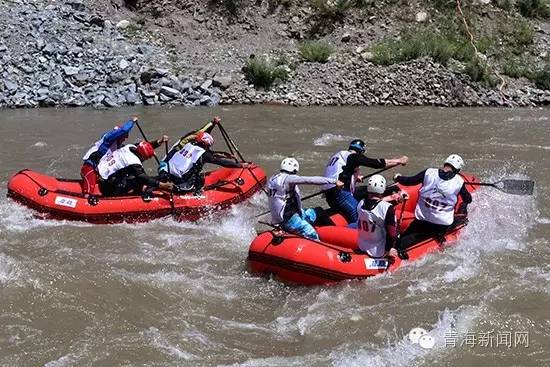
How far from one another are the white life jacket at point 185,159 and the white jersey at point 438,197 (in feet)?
10.6

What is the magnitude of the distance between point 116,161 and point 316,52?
12452 mm

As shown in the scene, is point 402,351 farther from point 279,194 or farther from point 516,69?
point 516,69

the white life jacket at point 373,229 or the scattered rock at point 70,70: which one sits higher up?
the white life jacket at point 373,229

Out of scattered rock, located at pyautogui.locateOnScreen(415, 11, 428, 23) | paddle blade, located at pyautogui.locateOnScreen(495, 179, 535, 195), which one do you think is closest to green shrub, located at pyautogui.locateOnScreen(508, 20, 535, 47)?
scattered rock, located at pyautogui.locateOnScreen(415, 11, 428, 23)

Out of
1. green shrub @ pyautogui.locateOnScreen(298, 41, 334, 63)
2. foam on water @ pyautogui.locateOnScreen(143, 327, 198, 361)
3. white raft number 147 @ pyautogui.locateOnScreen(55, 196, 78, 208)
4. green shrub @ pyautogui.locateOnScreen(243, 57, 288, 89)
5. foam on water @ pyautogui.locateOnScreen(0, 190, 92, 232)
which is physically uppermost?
foam on water @ pyautogui.locateOnScreen(143, 327, 198, 361)

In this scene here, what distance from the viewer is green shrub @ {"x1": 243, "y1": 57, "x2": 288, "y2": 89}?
19.0 m

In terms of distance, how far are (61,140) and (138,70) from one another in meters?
5.48

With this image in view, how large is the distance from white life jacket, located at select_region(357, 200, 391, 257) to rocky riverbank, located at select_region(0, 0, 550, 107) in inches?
468

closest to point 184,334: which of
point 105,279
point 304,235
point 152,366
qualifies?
point 152,366

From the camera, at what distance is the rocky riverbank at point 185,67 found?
713 inches

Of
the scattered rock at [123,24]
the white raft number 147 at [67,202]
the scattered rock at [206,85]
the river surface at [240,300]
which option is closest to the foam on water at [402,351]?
the river surface at [240,300]

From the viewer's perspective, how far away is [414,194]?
8641mm

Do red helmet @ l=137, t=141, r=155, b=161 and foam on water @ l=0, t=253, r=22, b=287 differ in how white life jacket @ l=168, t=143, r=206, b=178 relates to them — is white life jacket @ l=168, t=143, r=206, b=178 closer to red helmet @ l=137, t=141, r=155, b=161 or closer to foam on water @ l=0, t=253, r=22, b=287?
red helmet @ l=137, t=141, r=155, b=161

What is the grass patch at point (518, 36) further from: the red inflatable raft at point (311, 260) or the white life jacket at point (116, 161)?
the red inflatable raft at point (311, 260)
